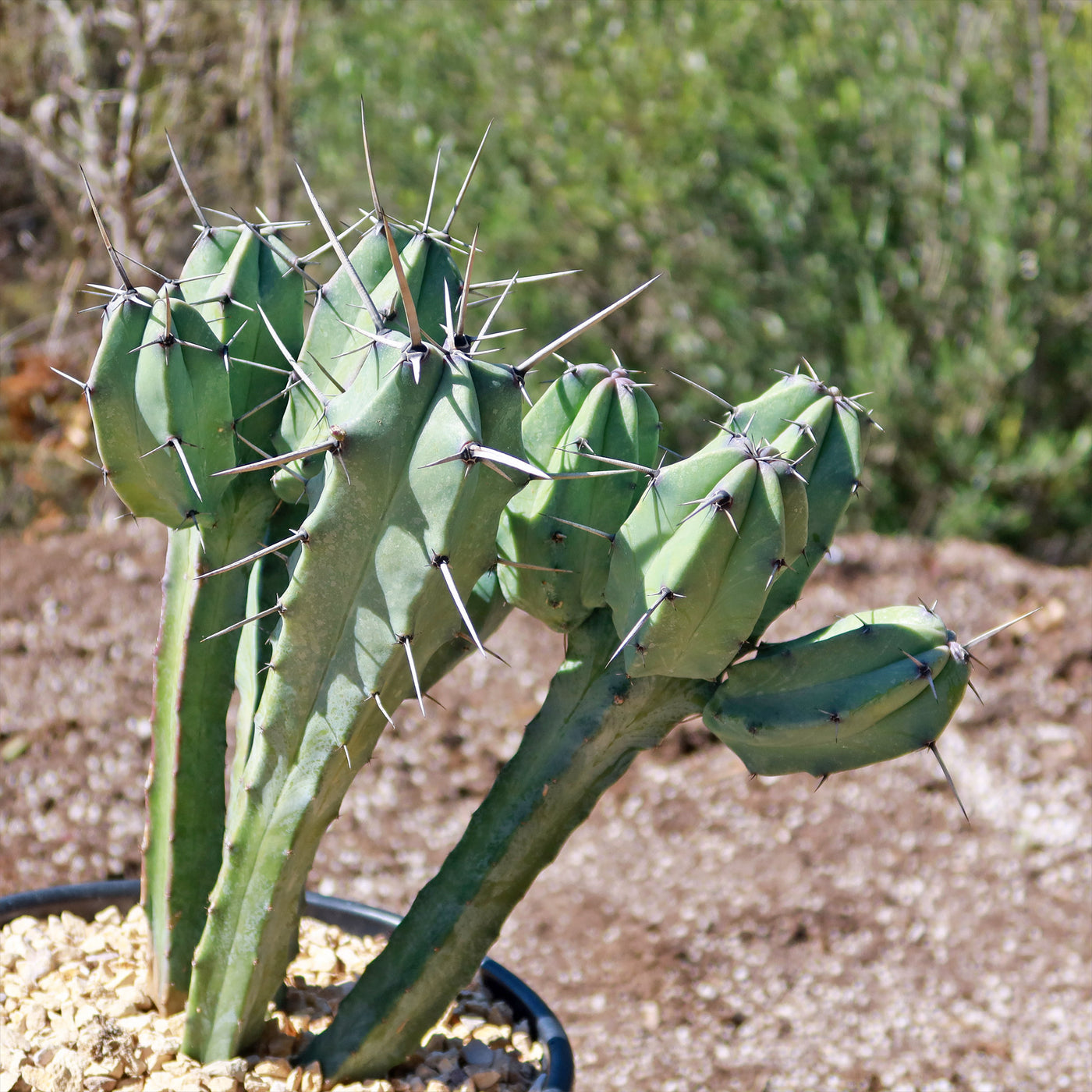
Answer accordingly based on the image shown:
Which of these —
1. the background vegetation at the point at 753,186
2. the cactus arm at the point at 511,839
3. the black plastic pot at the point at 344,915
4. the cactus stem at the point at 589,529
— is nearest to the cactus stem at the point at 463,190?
the cactus stem at the point at 589,529

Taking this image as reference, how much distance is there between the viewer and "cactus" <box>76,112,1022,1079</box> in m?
1.17

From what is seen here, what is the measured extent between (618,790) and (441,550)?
2187mm

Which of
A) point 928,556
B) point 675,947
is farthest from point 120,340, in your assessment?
point 928,556

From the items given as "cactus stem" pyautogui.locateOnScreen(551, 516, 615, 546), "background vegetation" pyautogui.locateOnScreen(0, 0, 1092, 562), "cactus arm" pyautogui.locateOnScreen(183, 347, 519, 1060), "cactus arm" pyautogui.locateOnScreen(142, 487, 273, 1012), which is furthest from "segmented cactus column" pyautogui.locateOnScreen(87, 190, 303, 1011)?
"background vegetation" pyautogui.locateOnScreen(0, 0, 1092, 562)

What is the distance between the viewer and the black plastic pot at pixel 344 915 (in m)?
1.57

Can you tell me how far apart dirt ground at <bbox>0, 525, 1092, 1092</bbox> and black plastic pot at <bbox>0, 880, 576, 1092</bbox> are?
625 millimetres

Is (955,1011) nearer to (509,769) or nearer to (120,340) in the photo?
(509,769)

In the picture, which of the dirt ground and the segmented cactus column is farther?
the dirt ground

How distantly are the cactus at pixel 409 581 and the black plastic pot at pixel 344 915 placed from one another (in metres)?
0.22

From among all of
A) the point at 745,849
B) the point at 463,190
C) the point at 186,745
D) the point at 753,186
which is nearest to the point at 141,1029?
the point at 186,745

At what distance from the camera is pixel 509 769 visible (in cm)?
142

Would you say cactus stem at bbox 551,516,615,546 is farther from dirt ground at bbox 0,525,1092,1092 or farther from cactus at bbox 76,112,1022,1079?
dirt ground at bbox 0,525,1092,1092

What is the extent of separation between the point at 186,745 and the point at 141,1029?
37cm

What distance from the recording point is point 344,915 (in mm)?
1892
